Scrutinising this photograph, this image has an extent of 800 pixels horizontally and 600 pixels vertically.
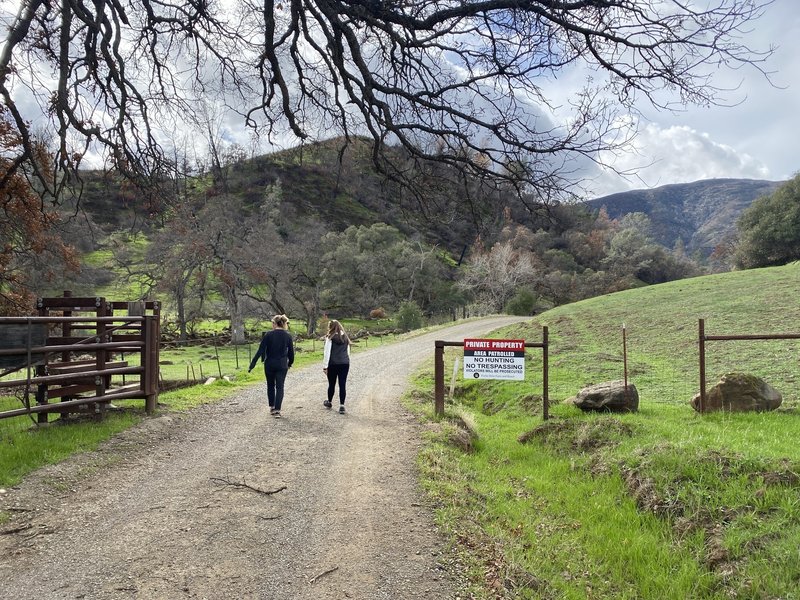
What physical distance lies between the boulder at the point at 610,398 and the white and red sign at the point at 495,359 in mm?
1119

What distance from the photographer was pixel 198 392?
11.7 meters

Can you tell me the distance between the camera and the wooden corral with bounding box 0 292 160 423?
6.44 m

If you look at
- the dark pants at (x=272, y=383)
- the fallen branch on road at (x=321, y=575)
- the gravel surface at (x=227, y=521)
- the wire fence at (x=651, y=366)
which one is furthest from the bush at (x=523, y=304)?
the fallen branch on road at (x=321, y=575)

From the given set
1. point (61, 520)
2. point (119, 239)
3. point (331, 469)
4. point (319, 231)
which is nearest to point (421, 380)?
point (331, 469)

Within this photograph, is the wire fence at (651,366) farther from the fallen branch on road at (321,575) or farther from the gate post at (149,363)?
the fallen branch on road at (321,575)

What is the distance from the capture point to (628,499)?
558cm

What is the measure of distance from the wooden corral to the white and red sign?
5.38m

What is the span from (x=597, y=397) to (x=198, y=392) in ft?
27.5

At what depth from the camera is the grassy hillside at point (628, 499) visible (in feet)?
13.4

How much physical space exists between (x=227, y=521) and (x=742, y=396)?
7.03m

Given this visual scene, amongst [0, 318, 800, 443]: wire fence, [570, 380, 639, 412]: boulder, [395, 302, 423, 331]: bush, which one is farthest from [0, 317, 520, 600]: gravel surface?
[395, 302, 423, 331]: bush

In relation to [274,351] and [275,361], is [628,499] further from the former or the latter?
[274,351]

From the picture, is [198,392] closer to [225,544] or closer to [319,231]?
[225,544]

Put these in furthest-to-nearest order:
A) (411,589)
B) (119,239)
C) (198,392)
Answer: (119,239)
(198,392)
(411,589)
